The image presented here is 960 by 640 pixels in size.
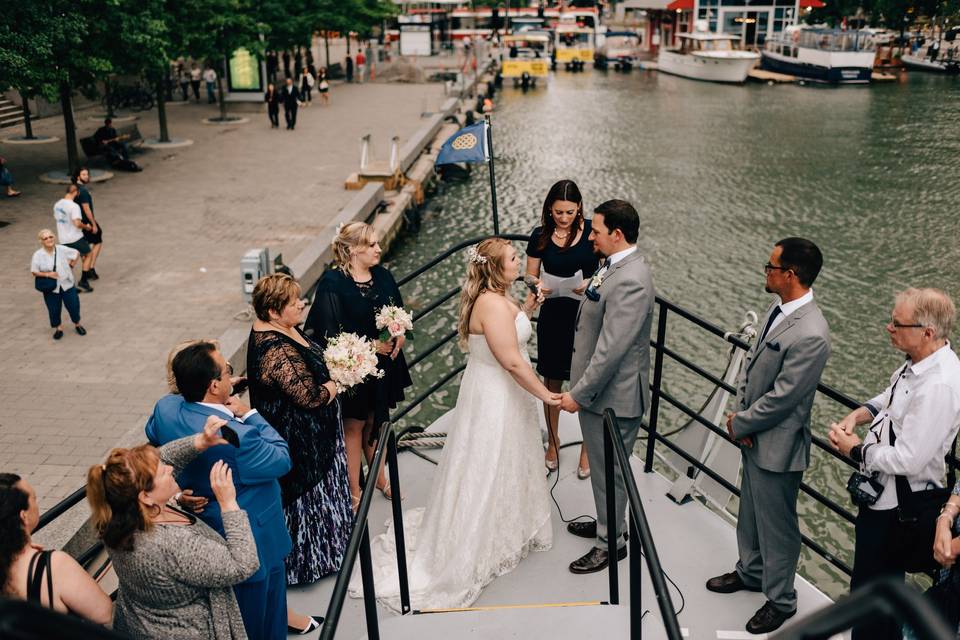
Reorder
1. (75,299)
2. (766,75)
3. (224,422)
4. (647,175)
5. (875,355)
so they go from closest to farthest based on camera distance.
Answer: (224,422) < (75,299) < (875,355) < (647,175) < (766,75)

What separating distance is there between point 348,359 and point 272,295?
612 mm

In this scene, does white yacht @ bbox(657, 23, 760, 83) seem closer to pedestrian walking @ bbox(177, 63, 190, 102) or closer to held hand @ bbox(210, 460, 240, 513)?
pedestrian walking @ bbox(177, 63, 190, 102)

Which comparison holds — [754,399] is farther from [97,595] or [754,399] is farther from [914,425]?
[97,595]

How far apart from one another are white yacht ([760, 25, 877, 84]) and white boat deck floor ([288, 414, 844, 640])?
143 ft

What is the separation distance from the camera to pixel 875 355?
11.5 meters

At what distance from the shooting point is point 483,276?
430 cm

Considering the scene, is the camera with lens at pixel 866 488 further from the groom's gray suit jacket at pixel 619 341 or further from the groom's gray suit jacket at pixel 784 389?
the groom's gray suit jacket at pixel 619 341

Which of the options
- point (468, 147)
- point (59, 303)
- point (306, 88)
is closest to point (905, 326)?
point (468, 147)

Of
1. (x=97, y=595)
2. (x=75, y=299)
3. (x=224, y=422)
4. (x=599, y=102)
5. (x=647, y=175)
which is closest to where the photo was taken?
(x=97, y=595)

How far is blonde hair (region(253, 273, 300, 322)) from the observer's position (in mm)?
3938

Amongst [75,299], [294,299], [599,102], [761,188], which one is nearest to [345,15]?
[599,102]

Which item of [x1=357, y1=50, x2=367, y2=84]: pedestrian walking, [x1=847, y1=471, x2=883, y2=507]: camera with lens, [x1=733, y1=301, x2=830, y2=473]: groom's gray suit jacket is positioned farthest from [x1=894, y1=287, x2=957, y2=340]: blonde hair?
[x1=357, y1=50, x2=367, y2=84]: pedestrian walking

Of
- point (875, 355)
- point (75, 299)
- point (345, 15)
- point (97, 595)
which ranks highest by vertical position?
point (345, 15)

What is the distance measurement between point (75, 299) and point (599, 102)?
30.1 meters
